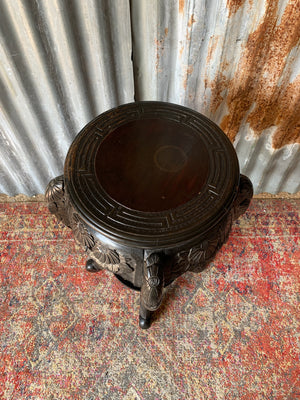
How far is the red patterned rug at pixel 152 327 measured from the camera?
145 centimetres

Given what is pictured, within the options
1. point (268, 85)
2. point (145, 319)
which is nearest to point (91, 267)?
point (145, 319)

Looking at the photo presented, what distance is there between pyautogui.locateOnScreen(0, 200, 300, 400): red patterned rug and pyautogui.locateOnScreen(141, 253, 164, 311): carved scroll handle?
514mm

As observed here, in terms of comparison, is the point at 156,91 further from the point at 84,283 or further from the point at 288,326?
the point at 288,326

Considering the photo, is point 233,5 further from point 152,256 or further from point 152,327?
point 152,327

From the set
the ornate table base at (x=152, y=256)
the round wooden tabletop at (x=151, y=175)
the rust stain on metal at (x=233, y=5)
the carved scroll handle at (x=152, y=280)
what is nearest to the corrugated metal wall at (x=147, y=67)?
the rust stain on metal at (x=233, y=5)

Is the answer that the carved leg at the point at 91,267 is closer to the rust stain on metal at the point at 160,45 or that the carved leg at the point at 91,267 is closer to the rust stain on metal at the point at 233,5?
the rust stain on metal at the point at 160,45

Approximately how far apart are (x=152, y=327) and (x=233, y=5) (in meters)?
1.40

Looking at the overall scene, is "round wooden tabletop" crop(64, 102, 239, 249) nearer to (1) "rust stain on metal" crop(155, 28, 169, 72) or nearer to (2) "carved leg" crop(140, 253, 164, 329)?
(2) "carved leg" crop(140, 253, 164, 329)

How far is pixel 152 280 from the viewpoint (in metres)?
1.05

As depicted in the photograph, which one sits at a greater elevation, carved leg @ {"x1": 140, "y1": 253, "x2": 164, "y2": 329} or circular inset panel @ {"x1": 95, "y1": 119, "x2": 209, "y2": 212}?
circular inset panel @ {"x1": 95, "y1": 119, "x2": 209, "y2": 212}

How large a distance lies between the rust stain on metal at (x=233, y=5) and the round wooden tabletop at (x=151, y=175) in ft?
1.25

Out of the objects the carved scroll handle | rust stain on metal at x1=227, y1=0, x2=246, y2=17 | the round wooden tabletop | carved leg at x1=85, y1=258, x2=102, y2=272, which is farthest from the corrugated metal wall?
the carved scroll handle

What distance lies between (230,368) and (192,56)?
54.2 inches

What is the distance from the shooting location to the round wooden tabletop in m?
1.03
